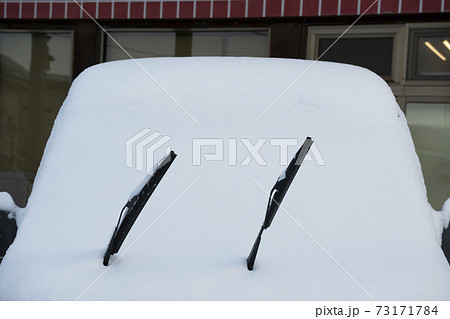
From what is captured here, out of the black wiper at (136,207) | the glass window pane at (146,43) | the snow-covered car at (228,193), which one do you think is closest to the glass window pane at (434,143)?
the glass window pane at (146,43)

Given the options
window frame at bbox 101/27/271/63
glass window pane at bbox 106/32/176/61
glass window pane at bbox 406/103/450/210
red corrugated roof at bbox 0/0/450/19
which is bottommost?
glass window pane at bbox 406/103/450/210

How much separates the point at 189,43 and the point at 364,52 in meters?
1.87

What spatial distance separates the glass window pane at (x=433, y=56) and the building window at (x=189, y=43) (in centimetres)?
156

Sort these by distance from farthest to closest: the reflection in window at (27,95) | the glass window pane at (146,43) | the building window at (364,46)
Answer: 1. the reflection in window at (27,95)
2. the glass window pane at (146,43)
3. the building window at (364,46)

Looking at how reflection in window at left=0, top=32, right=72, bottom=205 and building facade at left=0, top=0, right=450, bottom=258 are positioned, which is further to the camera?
reflection in window at left=0, top=32, right=72, bottom=205

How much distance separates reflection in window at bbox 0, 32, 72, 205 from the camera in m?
6.11

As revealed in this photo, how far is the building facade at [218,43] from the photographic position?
17.2 feet

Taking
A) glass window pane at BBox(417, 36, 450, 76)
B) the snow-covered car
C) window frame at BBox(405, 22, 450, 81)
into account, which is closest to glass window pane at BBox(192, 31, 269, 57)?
Result: window frame at BBox(405, 22, 450, 81)

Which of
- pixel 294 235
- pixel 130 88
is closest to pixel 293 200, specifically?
pixel 294 235

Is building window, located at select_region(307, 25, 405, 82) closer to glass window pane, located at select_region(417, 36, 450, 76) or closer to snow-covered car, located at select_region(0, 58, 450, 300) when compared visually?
glass window pane, located at select_region(417, 36, 450, 76)

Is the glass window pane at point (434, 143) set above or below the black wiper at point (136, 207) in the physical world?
below

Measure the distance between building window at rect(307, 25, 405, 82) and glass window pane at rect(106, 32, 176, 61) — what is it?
1550mm

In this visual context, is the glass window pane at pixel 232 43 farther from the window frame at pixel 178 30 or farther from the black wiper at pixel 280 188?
the black wiper at pixel 280 188
